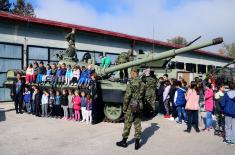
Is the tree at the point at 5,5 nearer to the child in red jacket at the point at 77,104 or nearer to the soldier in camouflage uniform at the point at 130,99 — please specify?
the child in red jacket at the point at 77,104

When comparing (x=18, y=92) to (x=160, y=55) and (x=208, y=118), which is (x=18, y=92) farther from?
(x=208, y=118)

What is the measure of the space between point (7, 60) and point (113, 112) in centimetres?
865

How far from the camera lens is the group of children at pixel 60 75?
41.2 feet

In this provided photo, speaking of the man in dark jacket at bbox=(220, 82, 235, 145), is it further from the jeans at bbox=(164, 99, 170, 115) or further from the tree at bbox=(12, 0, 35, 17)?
the tree at bbox=(12, 0, 35, 17)

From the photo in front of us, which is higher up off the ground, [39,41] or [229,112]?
[39,41]

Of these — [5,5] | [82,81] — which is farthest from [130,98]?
[5,5]

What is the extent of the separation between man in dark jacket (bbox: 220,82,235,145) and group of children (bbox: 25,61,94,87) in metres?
5.03

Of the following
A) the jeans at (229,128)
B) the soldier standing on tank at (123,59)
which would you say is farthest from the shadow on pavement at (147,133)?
the soldier standing on tank at (123,59)

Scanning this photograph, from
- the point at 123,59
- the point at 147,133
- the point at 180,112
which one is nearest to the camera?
the point at 147,133

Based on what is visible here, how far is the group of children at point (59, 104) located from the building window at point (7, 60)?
4743 millimetres

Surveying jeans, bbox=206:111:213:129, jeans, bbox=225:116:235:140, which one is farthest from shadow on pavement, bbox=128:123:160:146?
jeans, bbox=225:116:235:140

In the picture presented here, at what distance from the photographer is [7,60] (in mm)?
18234

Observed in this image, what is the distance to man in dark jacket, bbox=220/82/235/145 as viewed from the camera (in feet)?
28.8

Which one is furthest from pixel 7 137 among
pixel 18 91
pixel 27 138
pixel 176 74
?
pixel 176 74
